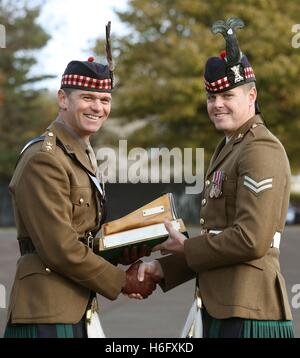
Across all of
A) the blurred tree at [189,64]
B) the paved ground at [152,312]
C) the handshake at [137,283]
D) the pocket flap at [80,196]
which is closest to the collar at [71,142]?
the pocket flap at [80,196]

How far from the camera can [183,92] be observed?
29.4m

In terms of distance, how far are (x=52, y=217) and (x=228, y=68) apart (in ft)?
3.68

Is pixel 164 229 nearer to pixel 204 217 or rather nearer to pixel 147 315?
pixel 204 217

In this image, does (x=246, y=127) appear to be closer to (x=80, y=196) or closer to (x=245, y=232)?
(x=245, y=232)

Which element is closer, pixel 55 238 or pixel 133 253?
pixel 55 238

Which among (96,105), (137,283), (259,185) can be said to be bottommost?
(137,283)

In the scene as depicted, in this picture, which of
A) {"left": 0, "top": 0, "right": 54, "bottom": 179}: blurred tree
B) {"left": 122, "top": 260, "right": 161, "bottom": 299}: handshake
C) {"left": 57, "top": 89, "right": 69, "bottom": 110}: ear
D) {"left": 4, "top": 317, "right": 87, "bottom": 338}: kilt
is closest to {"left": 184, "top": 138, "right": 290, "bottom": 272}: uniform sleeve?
{"left": 122, "top": 260, "right": 161, "bottom": 299}: handshake

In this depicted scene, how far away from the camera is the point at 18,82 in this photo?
3653cm

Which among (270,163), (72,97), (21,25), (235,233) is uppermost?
(21,25)

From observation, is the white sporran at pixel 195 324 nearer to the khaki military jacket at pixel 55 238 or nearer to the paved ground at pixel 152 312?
the khaki military jacket at pixel 55 238

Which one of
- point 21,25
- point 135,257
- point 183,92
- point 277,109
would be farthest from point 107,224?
point 21,25

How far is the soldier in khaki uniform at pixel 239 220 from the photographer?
393cm

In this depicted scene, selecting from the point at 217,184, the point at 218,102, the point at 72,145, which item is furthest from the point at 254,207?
the point at 72,145

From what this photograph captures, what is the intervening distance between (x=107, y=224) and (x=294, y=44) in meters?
25.9
